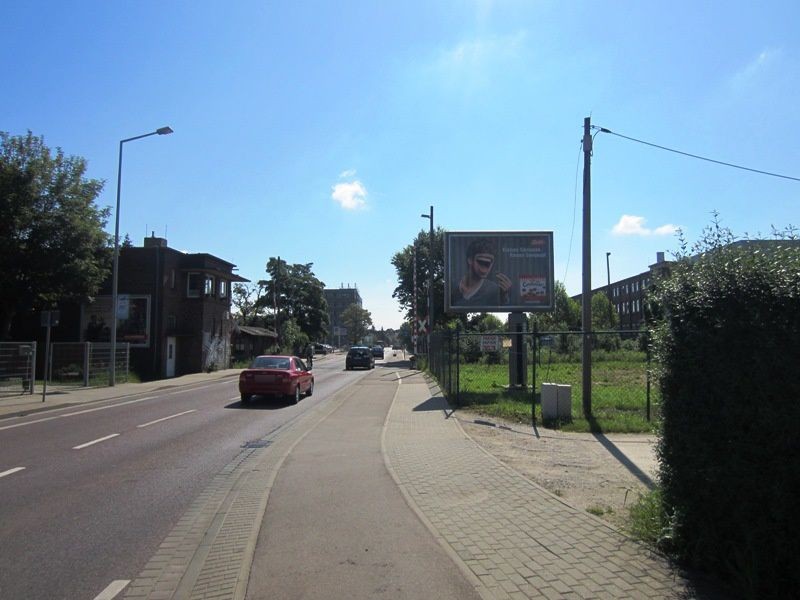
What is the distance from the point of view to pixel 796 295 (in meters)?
4.02

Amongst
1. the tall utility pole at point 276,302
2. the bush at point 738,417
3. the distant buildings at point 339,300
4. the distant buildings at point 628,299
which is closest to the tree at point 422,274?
the tall utility pole at point 276,302

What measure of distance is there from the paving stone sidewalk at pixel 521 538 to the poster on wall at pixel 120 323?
99.8 ft

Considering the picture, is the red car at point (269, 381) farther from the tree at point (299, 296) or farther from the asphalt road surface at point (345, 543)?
the tree at point (299, 296)

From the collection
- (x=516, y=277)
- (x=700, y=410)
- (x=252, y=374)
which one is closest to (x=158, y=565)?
Answer: (x=700, y=410)

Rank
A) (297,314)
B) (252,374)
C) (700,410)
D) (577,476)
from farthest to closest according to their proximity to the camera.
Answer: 1. (297,314)
2. (252,374)
3. (577,476)
4. (700,410)

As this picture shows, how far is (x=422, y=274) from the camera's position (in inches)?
2638

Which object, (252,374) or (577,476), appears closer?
(577,476)

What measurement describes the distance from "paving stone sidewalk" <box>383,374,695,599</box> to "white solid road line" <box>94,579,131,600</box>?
2549mm

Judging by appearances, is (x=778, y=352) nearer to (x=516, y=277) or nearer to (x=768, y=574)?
(x=768, y=574)

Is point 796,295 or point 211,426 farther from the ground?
point 796,295

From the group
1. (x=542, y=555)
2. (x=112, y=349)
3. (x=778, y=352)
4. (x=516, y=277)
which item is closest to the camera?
(x=778, y=352)

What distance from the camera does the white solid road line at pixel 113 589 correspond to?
4.26 metres

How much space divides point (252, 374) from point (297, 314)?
7161 cm

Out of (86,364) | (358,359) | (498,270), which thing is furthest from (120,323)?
(498,270)
